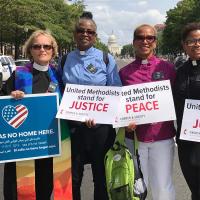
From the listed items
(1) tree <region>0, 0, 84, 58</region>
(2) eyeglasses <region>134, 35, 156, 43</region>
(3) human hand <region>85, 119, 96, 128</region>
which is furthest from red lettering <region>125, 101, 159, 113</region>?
(1) tree <region>0, 0, 84, 58</region>

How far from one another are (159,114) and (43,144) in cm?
124

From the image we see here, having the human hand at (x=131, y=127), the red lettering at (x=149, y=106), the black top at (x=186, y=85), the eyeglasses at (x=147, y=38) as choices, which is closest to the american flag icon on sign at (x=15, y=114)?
the human hand at (x=131, y=127)

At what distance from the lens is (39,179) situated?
198 inches

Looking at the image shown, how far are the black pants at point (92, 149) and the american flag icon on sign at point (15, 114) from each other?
1.65ft

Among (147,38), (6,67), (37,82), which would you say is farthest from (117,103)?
(6,67)

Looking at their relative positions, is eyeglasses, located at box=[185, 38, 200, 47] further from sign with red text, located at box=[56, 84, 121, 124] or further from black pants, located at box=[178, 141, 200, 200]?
black pants, located at box=[178, 141, 200, 200]

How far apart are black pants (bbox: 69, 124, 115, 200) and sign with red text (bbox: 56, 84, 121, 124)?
0.12 metres

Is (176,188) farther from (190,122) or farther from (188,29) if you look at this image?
(188,29)

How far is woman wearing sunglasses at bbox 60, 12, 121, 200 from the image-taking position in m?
4.85

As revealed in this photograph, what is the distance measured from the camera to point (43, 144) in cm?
496

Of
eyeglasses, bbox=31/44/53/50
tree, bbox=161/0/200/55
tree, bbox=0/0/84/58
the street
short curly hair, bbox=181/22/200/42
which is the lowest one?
the street

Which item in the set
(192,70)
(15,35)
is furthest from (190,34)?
(15,35)

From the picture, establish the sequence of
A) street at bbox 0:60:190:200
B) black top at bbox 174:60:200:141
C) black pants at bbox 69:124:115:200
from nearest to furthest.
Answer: black top at bbox 174:60:200:141 < black pants at bbox 69:124:115:200 < street at bbox 0:60:190:200

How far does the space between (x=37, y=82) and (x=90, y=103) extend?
59 cm
